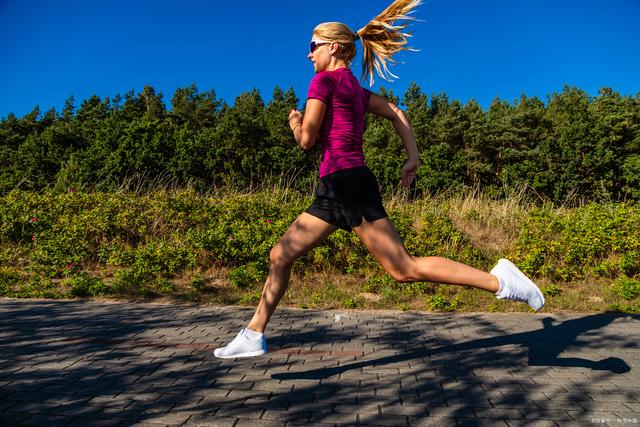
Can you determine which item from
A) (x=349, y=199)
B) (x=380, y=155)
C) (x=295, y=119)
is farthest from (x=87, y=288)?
(x=380, y=155)

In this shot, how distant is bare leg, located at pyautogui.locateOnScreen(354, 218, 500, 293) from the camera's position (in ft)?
9.63

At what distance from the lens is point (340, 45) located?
3113mm

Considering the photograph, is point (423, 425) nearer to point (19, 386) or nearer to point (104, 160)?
point (19, 386)

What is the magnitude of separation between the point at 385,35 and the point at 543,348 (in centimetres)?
272

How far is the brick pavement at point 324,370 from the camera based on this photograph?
2.65 meters

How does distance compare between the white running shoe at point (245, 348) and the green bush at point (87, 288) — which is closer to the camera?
the white running shoe at point (245, 348)

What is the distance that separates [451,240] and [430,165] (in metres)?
9.09

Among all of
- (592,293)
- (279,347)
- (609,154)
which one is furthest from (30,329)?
(609,154)

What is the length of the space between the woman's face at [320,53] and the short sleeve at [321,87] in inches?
7.0

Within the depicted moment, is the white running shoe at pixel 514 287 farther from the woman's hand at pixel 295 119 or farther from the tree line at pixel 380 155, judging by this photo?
the tree line at pixel 380 155

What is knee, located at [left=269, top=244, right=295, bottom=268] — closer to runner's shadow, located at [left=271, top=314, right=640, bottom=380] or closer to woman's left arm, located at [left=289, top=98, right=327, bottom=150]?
woman's left arm, located at [left=289, top=98, right=327, bottom=150]

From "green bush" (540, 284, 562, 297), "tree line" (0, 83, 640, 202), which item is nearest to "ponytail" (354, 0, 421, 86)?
"green bush" (540, 284, 562, 297)

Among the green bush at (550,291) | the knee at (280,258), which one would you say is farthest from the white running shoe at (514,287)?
the green bush at (550,291)

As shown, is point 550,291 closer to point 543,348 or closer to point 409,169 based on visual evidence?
point 543,348
